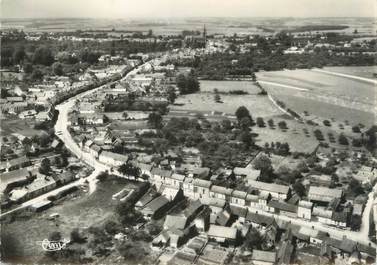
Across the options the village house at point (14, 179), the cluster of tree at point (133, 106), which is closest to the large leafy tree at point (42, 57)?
the cluster of tree at point (133, 106)

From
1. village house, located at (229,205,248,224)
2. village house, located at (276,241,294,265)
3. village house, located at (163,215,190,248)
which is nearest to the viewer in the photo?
village house, located at (276,241,294,265)

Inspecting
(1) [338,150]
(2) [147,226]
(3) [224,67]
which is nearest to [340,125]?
(1) [338,150]

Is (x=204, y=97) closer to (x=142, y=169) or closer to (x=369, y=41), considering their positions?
(x=142, y=169)

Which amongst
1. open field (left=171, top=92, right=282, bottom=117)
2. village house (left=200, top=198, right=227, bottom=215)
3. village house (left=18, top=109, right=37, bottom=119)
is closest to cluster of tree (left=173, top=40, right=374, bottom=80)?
open field (left=171, top=92, right=282, bottom=117)

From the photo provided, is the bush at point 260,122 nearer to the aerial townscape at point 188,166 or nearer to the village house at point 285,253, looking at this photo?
the aerial townscape at point 188,166

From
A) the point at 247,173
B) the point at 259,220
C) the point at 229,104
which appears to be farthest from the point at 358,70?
the point at 259,220

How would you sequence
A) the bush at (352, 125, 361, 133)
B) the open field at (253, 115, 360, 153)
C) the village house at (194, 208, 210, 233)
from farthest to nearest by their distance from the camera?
the bush at (352, 125, 361, 133) < the open field at (253, 115, 360, 153) < the village house at (194, 208, 210, 233)

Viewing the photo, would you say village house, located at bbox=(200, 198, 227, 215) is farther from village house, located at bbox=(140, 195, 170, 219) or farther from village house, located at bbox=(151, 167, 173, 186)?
village house, located at bbox=(151, 167, 173, 186)
